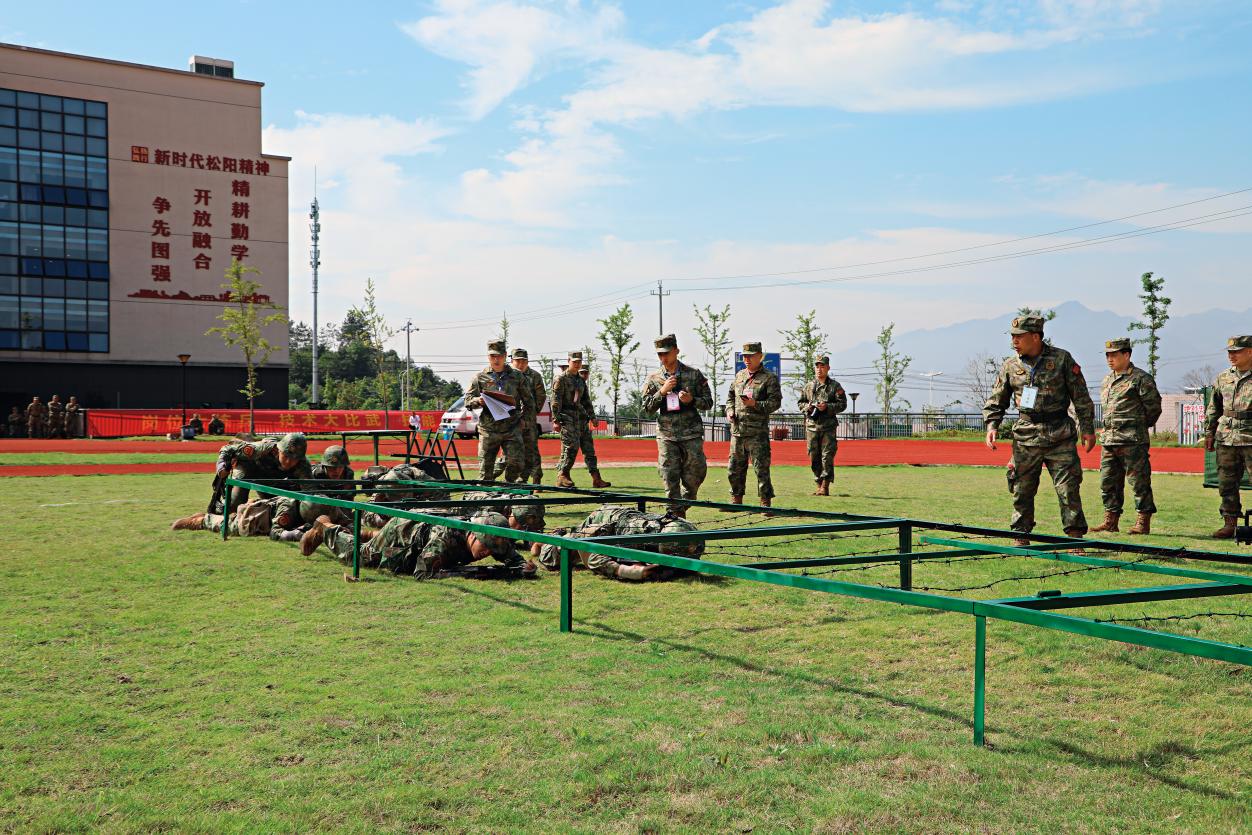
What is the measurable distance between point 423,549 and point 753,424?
5.06 metres

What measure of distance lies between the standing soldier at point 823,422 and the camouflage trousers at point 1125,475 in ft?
13.5

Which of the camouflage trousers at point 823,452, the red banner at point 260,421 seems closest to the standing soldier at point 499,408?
the camouflage trousers at point 823,452

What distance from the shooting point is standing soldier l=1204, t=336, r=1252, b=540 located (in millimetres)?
9367

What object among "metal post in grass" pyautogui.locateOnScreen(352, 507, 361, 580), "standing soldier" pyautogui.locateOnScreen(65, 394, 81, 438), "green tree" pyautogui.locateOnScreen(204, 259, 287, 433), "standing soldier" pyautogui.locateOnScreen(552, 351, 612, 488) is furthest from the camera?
"green tree" pyautogui.locateOnScreen(204, 259, 287, 433)

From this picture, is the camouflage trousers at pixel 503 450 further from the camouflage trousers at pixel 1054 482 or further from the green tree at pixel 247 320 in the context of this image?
the green tree at pixel 247 320

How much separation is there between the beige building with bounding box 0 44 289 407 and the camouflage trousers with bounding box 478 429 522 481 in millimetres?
40121

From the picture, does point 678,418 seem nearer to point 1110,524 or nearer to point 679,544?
point 679,544

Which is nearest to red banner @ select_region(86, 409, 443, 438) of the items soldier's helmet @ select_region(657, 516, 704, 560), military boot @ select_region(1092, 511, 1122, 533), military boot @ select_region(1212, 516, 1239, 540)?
military boot @ select_region(1092, 511, 1122, 533)

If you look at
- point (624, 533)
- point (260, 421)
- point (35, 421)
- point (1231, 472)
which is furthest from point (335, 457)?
point (35, 421)

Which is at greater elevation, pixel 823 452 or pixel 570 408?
pixel 570 408

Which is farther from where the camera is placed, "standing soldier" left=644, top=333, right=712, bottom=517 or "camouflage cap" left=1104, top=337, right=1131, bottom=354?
"camouflage cap" left=1104, top=337, right=1131, bottom=354

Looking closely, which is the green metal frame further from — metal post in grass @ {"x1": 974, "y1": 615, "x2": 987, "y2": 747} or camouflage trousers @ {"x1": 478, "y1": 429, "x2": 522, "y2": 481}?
camouflage trousers @ {"x1": 478, "y1": 429, "x2": 522, "y2": 481}

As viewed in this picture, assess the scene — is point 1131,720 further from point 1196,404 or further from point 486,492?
point 1196,404

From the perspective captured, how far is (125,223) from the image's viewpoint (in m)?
46.1
